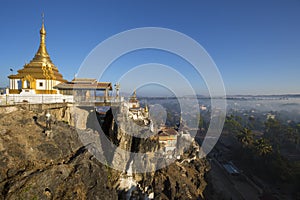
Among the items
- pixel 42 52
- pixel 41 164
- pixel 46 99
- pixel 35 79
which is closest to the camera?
pixel 41 164

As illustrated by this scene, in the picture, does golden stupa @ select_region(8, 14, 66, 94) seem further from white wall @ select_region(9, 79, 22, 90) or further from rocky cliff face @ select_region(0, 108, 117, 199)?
rocky cliff face @ select_region(0, 108, 117, 199)

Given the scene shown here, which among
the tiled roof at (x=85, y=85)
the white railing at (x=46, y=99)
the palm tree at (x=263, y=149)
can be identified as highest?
the tiled roof at (x=85, y=85)

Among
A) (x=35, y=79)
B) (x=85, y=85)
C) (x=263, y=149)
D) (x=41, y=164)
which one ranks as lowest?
(x=263, y=149)

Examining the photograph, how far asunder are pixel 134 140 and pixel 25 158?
473 inches

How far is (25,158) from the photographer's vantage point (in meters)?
7.54

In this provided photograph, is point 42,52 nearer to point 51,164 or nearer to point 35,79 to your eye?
point 35,79

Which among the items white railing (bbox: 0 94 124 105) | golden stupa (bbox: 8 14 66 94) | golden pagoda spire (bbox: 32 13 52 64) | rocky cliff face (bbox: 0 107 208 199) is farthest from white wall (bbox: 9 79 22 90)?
rocky cliff face (bbox: 0 107 208 199)

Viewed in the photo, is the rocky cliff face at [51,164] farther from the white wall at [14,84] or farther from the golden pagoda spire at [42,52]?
the golden pagoda spire at [42,52]

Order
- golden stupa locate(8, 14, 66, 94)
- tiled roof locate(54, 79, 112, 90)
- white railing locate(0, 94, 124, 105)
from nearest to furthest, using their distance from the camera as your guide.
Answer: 1. white railing locate(0, 94, 124, 105)
2. golden stupa locate(8, 14, 66, 94)
3. tiled roof locate(54, 79, 112, 90)

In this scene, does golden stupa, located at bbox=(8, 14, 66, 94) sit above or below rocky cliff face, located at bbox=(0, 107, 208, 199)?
above

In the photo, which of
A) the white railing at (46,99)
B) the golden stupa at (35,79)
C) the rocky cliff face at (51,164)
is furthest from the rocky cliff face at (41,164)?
the golden stupa at (35,79)

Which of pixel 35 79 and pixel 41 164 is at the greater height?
pixel 35 79

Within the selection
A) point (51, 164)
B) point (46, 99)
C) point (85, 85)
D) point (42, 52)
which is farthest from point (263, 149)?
point (42, 52)

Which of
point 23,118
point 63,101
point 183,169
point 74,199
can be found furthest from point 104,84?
point 183,169
